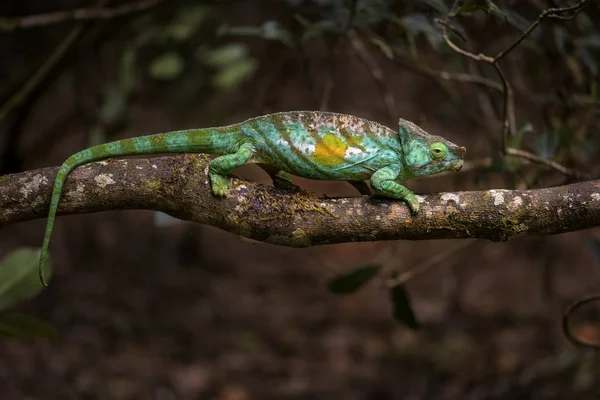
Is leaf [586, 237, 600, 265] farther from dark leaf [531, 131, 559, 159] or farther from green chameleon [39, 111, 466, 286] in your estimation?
green chameleon [39, 111, 466, 286]

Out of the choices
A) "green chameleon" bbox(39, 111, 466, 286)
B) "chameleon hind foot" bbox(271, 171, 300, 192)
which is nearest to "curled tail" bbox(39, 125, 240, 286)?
"green chameleon" bbox(39, 111, 466, 286)

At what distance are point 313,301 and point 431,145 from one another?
12.2ft

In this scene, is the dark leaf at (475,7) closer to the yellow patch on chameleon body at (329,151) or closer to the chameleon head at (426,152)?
the chameleon head at (426,152)

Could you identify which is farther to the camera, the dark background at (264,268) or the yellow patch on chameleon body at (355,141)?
the dark background at (264,268)

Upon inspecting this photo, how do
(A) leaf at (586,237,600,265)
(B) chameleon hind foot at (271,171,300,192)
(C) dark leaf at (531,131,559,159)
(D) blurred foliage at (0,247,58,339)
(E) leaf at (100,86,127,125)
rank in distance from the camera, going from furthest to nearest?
(E) leaf at (100,86,127,125) → (A) leaf at (586,237,600,265) → (C) dark leaf at (531,131,559,159) → (D) blurred foliage at (0,247,58,339) → (B) chameleon hind foot at (271,171,300,192)

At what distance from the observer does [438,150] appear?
240 cm

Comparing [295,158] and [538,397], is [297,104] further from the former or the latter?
[295,158]

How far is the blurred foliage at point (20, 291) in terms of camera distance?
262 centimetres

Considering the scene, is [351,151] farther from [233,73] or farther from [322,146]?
[233,73]

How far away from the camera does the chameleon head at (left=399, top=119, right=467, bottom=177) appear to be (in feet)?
7.89

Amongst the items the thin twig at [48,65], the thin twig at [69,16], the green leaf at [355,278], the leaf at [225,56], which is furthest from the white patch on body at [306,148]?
the thin twig at [48,65]

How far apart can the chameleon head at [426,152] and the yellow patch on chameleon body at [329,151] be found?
0.74ft

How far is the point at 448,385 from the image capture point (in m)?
4.98

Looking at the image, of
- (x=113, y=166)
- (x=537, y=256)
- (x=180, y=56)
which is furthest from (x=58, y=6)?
(x=537, y=256)
